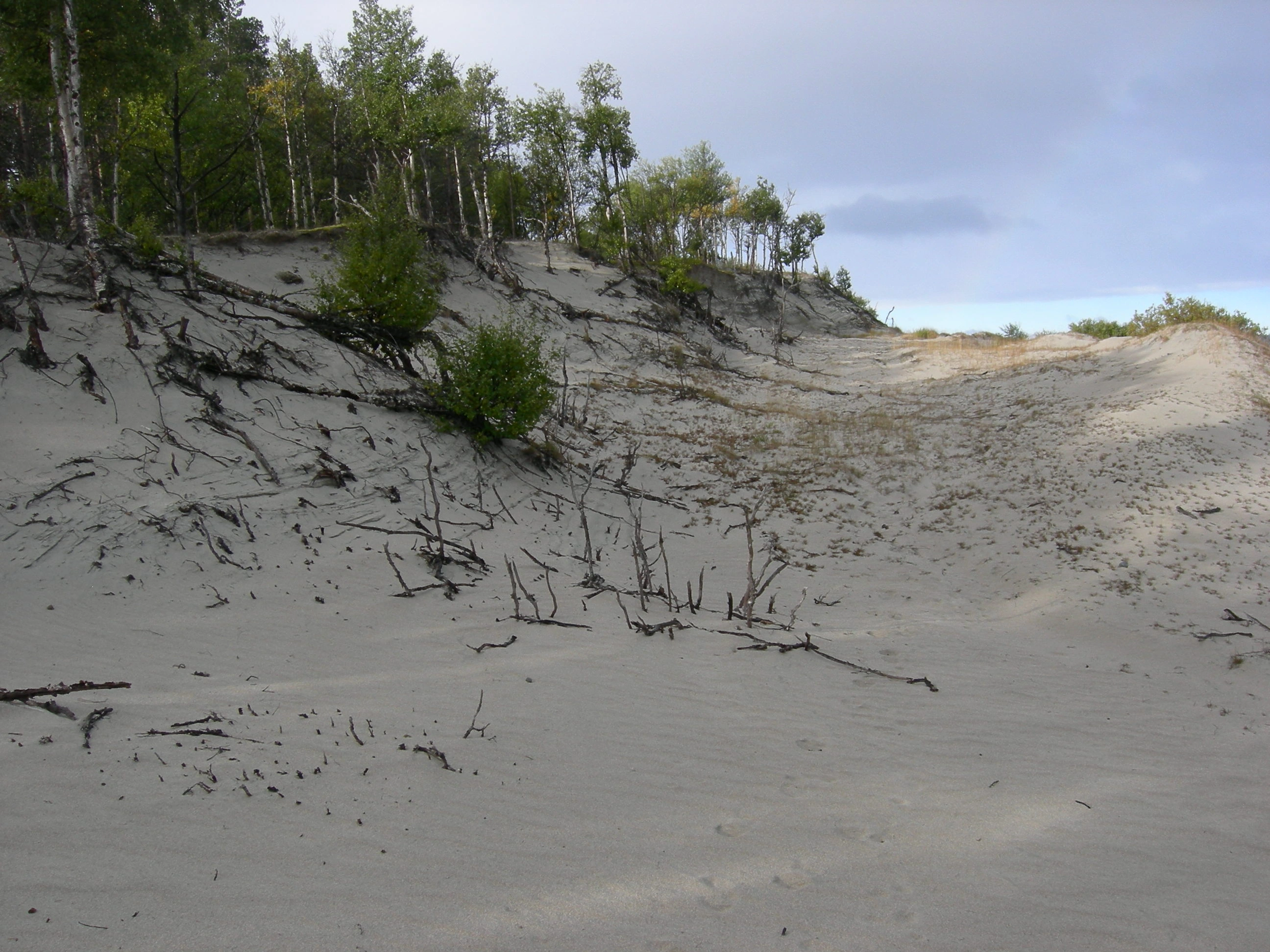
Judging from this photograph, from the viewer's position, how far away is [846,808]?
4.20m

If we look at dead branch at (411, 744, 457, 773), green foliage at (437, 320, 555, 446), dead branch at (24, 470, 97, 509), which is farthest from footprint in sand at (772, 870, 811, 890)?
green foliage at (437, 320, 555, 446)

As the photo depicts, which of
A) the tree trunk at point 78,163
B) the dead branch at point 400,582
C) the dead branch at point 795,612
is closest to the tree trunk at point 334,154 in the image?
the tree trunk at point 78,163

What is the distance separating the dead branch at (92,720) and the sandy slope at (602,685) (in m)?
0.08

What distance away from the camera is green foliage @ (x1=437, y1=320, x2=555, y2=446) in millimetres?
12125

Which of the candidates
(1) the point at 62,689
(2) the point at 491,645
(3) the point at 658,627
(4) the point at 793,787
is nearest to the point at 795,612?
A: (3) the point at 658,627

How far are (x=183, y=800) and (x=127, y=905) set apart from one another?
2.52 feet

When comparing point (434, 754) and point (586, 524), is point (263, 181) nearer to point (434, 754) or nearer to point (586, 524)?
point (586, 524)

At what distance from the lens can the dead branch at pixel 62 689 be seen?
4.24 m

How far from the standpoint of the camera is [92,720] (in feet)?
13.6

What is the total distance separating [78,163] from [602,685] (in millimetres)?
11899

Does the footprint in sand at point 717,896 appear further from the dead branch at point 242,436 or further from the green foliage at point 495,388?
the green foliage at point 495,388

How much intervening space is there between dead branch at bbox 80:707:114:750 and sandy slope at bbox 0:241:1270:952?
76mm

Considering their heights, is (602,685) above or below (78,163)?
below

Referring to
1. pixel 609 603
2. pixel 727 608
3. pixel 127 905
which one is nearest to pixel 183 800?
pixel 127 905
